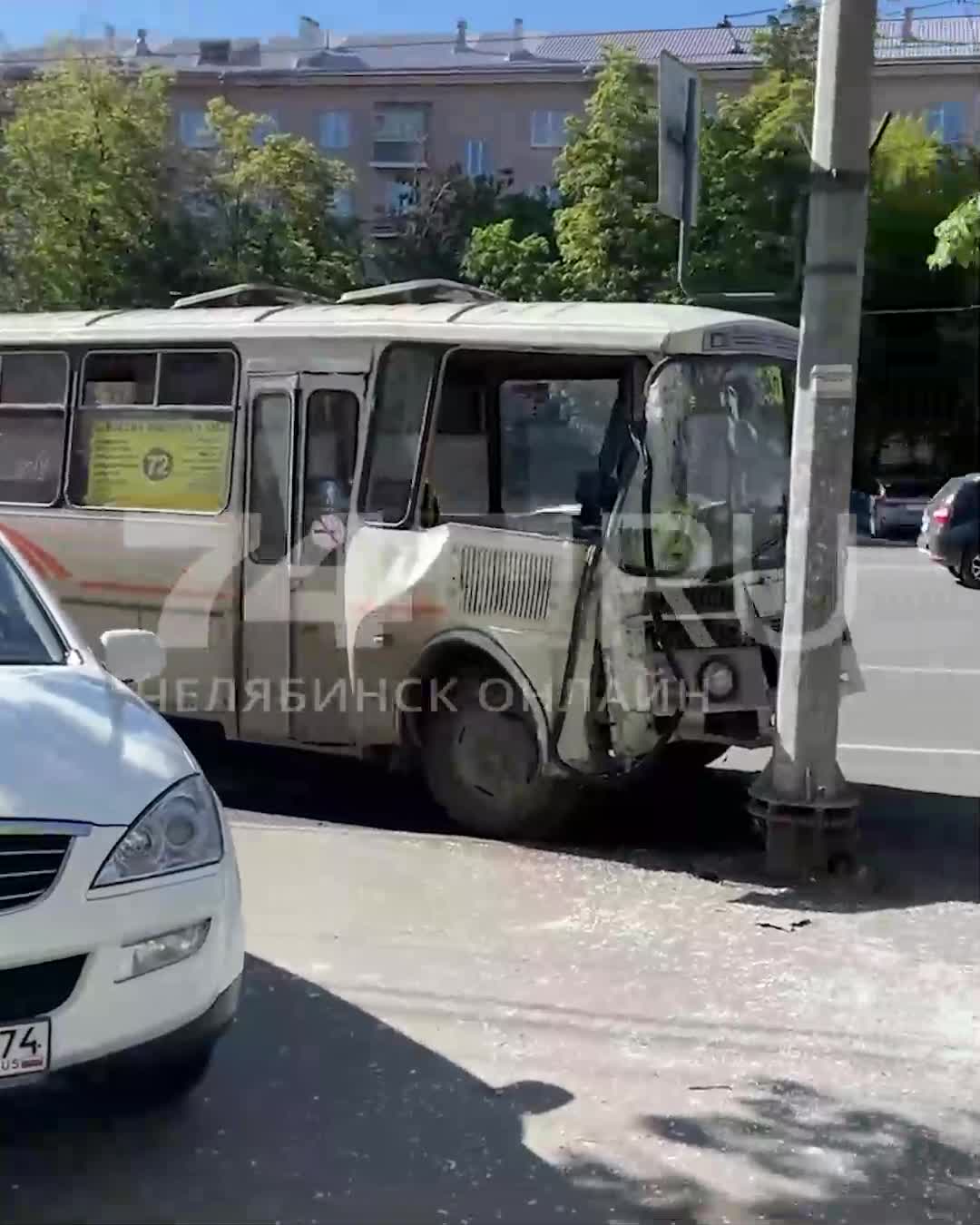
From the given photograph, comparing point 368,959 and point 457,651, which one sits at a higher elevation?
point 457,651

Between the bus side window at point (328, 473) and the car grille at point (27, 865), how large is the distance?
438cm

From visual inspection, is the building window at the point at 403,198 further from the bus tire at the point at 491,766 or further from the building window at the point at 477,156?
the bus tire at the point at 491,766

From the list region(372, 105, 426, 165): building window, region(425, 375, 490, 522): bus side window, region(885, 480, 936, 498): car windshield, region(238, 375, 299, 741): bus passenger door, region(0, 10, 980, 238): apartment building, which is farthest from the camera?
region(372, 105, 426, 165): building window

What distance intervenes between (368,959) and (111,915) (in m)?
2.19

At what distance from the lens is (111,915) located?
4074 millimetres

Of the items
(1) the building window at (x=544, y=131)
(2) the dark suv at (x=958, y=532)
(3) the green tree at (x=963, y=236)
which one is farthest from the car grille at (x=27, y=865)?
(1) the building window at (x=544, y=131)

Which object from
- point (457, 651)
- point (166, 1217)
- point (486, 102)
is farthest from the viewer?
point (486, 102)

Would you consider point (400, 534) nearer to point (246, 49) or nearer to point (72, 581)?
point (72, 581)

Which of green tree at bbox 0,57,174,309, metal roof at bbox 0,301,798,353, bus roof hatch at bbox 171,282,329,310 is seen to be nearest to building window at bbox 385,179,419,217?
A: green tree at bbox 0,57,174,309

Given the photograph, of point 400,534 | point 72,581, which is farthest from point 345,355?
point 72,581

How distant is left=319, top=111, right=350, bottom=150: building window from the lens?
58.1m

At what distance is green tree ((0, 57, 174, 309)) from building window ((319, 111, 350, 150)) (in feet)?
77.0

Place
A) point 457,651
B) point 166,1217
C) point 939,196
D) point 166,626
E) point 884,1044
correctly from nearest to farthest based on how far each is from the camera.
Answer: point 166,1217 < point 884,1044 < point 457,651 < point 166,626 < point 939,196

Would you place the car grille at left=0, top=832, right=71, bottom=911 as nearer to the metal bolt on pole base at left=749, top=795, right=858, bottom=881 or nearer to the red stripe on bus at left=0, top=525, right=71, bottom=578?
the metal bolt on pole base at left=749, top=795, right=858, bottom=881
